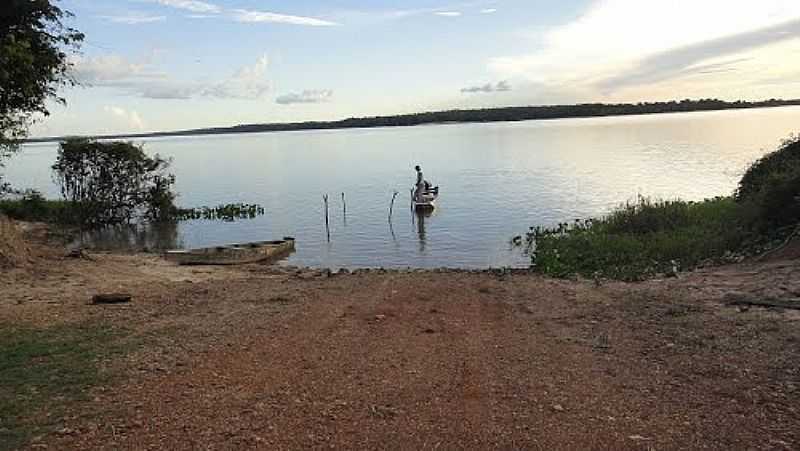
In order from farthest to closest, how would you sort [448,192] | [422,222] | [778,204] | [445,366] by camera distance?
[448,192]
[422,222]
[778,204]
[445,366]

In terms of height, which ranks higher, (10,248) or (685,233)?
(10,248)

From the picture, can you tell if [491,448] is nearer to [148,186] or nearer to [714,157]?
[148,186]

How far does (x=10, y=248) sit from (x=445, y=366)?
482 inches

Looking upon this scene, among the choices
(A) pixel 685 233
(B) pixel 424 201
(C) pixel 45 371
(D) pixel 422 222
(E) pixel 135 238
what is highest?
(C) pixel 45 371

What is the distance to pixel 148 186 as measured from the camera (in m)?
37.2

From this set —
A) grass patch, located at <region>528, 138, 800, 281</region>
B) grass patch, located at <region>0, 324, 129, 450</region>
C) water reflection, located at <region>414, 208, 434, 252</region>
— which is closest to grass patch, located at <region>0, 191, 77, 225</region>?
water reflection, located at <region>414, 208, 434, 252</region>

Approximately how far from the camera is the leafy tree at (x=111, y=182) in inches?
1314

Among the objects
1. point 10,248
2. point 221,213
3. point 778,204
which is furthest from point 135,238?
point 778,204

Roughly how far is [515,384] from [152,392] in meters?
3.86

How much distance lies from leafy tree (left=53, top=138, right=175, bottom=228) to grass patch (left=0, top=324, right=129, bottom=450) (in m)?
25.8

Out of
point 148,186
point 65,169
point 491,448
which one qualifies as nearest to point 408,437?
point 491,448

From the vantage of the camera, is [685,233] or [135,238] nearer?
[685,233]

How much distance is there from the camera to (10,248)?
51.9ft

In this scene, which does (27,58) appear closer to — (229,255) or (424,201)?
(229,255)
